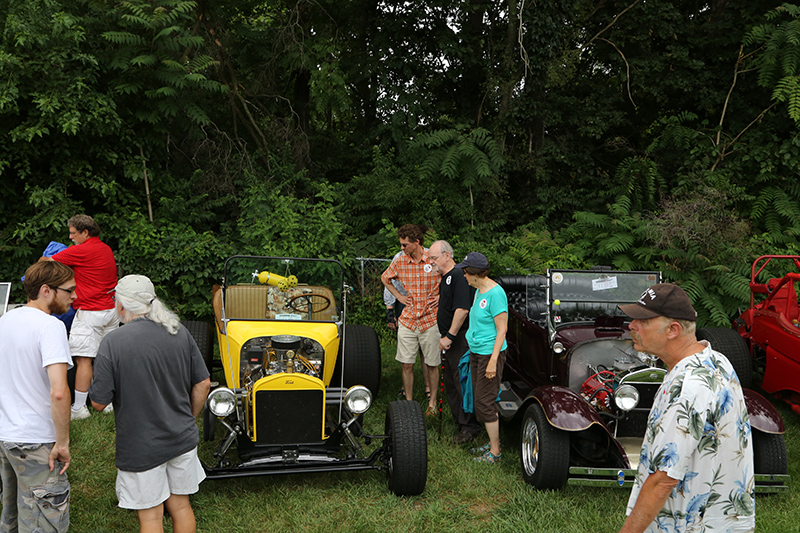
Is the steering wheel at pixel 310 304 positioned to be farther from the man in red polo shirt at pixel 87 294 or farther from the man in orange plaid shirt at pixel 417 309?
the man in red polo shirt at pixel 87 294

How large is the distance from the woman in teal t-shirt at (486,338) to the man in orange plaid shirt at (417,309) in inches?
41.9

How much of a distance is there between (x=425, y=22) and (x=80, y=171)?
761cm

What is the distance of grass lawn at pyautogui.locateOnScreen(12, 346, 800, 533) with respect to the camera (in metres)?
4.17

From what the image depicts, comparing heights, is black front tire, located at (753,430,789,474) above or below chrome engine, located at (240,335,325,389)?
below

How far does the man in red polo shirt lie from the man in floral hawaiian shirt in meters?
5.31

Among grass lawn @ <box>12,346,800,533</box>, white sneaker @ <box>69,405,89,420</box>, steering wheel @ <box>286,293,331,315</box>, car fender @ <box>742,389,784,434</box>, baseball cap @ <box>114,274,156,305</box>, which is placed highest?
baseball cap @ <box>114,274,156,305</box>

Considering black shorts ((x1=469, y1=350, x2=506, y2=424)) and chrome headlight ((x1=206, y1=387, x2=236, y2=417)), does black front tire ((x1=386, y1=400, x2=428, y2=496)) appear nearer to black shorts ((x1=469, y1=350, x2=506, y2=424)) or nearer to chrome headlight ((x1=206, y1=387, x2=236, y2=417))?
black shorts ((x1=469, y1=350, x2=506, y2=424))

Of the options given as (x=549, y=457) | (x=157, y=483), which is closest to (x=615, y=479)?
(x=549, y=457)

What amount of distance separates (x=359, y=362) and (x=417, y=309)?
32.6 inches

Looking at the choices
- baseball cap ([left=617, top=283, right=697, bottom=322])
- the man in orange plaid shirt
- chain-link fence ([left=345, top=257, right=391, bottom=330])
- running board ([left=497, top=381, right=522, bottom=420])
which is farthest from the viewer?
chain-link fence ([left=345, top=257, right=391, bottom=330])

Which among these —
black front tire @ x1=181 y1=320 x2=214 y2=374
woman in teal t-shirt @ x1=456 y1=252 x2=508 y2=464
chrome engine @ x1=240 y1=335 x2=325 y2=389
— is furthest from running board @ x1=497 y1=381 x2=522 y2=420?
black front tire @ x1=181 y1=320 x2=214 y2=374

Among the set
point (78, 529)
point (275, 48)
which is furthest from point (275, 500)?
point (275, 48)

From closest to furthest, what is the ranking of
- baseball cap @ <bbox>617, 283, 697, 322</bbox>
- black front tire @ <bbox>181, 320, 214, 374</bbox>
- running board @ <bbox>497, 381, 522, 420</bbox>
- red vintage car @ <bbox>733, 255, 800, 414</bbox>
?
baseball cap @ <bbox>617, 283, 697, 322</bbox> < running board @ <bbox>497, 381, 522, 420</bbox> < red vintage car @ <bbox>733, 255, 800, 414</bbox> < black front tire @ <bbox>181, 320, 214, 374</bbox>

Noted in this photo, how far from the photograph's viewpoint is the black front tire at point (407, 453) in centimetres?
443
